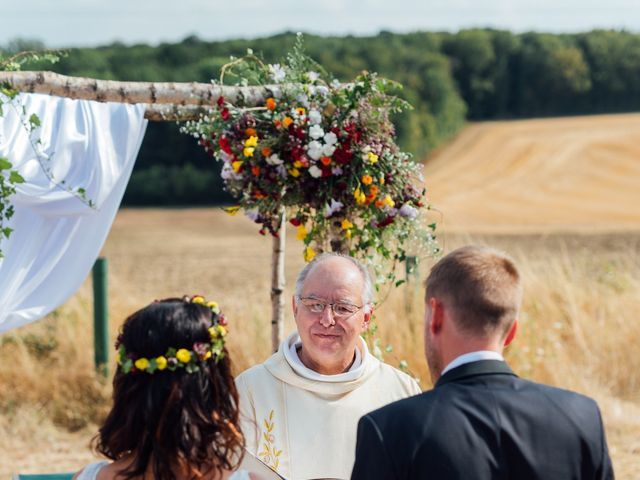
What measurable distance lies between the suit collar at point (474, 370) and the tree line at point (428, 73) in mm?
23640

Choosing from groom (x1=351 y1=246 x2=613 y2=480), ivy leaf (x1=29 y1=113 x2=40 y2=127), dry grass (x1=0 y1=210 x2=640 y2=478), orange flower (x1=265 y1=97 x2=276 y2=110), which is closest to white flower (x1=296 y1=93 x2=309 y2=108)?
orange flower (x1=265 y1=97 x2=276 y2=110)

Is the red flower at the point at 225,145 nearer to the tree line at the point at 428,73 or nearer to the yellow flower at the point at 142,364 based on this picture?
the yellow flower at the point at 142,364

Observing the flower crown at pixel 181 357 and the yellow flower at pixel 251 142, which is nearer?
the flower crown at pixel 181 357

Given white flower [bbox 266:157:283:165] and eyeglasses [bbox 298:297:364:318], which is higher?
white flower [bbox 266:157:283:165]

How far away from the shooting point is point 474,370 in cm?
228

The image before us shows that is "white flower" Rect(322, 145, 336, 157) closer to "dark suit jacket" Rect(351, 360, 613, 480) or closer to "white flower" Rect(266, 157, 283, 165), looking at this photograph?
"white flower" Rect(266, 157, 283, 165)

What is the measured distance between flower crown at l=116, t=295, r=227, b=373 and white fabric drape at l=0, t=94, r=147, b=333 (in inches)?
96.8

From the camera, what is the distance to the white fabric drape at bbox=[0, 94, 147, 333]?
465 cm

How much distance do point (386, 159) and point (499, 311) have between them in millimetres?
2335

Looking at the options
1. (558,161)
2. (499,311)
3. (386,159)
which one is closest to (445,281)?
(499,311)

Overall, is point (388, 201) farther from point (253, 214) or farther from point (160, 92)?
point (160, 92)

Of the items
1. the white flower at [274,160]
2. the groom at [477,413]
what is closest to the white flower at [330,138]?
the white flower at [274,160]

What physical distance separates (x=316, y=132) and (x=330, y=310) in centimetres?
109

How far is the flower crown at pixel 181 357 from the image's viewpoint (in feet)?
7.48
